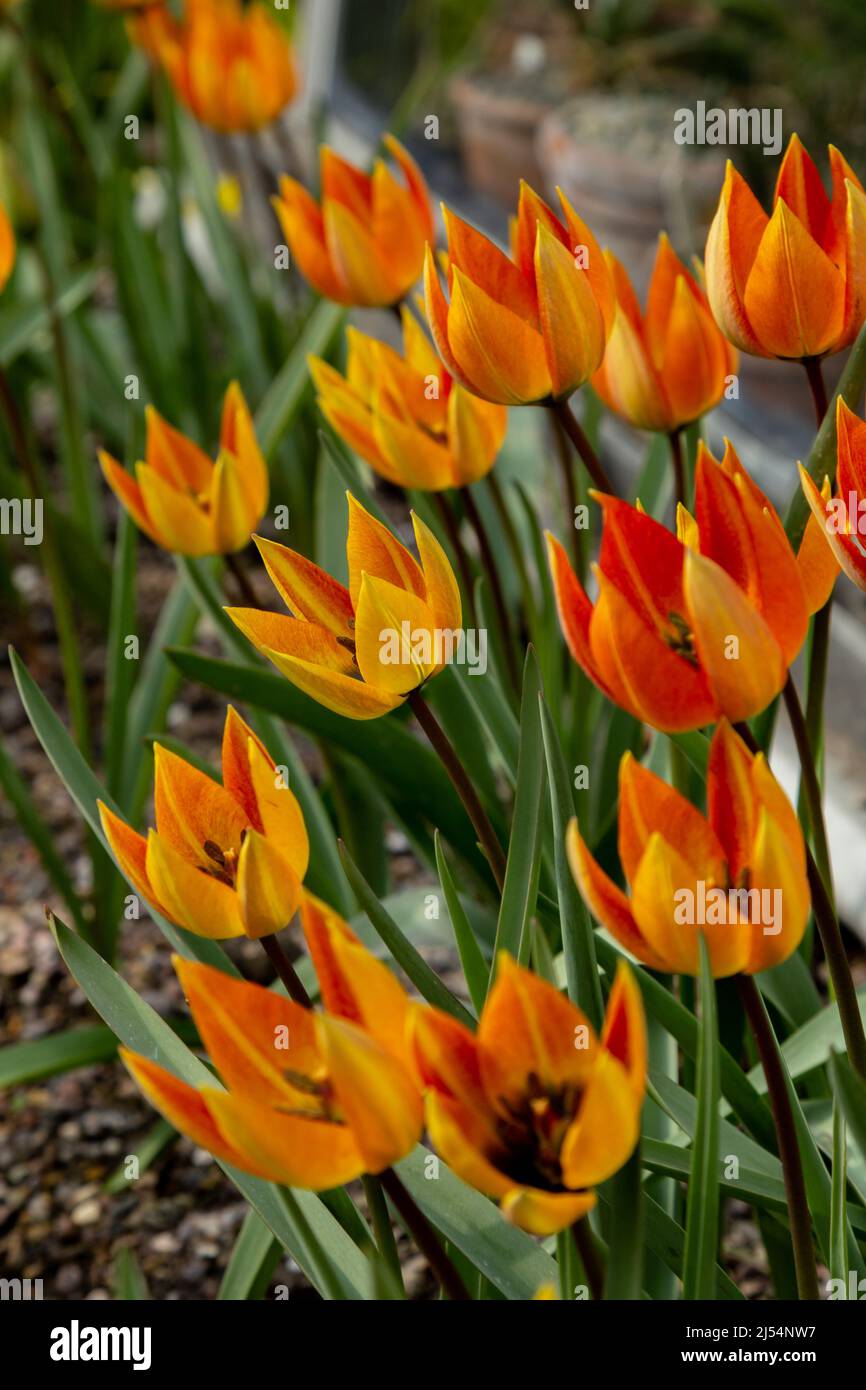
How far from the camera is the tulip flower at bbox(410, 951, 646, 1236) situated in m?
0.44

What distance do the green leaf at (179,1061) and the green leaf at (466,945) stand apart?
0.38 feet

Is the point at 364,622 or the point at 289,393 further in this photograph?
the point at 289,393

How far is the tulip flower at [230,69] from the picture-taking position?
1.67 metres

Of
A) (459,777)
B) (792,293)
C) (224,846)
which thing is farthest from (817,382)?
(224,846)

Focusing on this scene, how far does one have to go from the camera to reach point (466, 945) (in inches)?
26.7

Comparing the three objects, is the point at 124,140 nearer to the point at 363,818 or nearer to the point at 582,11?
the point at 582,11

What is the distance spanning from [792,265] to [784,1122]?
15.0 inches

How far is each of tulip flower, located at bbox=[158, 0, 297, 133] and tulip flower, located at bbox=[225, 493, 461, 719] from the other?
47.1 inches

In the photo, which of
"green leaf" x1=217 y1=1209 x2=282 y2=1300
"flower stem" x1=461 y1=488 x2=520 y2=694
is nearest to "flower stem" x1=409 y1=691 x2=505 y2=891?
"green leaf" x1=217 y1=1209 x2=282 y2=1300

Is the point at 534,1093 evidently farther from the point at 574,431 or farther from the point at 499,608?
the point at 499,608

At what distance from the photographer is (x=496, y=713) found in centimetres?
97

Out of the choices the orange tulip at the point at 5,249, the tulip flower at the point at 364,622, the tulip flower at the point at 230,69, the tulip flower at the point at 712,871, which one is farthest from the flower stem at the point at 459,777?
the tulip flower at the point at 230,69

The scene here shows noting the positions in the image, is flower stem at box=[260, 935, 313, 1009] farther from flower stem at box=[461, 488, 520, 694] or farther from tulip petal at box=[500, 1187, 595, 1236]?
flower stem at box=[461, 488, 520, 694]
